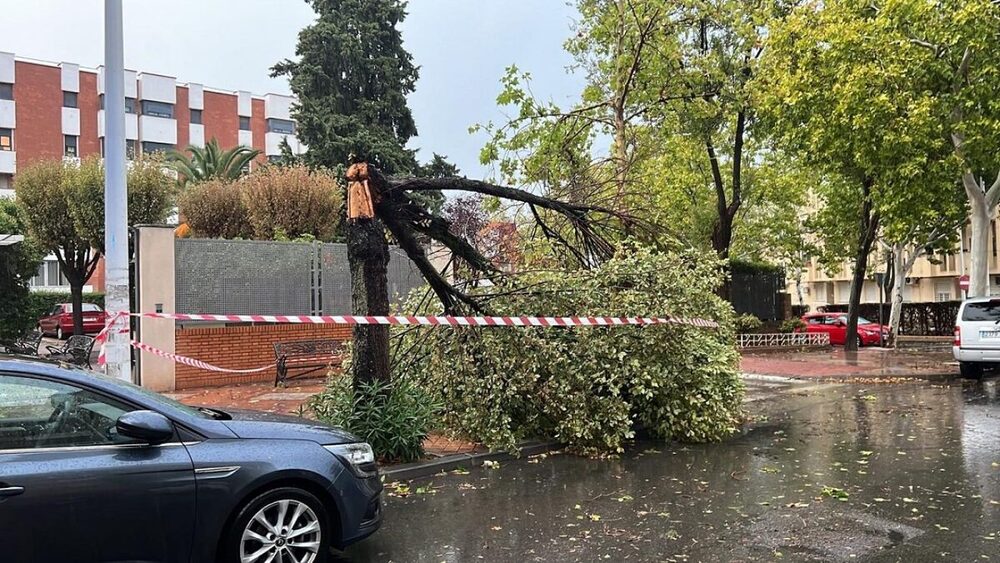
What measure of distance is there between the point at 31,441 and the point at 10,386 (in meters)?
0.32

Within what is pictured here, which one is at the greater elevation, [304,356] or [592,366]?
[592,366]

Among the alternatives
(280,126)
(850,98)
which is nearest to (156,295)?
(850,98)

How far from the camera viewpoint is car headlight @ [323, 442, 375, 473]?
448 cm

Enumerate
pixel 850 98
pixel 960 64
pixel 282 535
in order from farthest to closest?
pixel 960 64, pixel 850 98, pixel 282 535

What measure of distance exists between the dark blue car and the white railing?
20557mm

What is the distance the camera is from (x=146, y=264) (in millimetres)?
12320

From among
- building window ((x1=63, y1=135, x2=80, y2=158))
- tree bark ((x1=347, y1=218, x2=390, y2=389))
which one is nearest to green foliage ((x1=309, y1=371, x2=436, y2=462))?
tree bark ((x1=347, y1=218, x2=390, y2=389))

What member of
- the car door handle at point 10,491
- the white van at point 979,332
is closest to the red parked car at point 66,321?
the car door handle at point 10,491

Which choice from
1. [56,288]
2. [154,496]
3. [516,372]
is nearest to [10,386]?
[154,496]

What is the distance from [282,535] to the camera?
13.6 feet

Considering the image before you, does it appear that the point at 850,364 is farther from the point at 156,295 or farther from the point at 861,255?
the point at 156,295

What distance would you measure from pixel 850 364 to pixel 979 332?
4774 millimetres

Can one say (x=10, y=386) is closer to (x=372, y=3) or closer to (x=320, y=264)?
(x=320, y=264)

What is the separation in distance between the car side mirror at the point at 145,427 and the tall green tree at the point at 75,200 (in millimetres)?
16270
